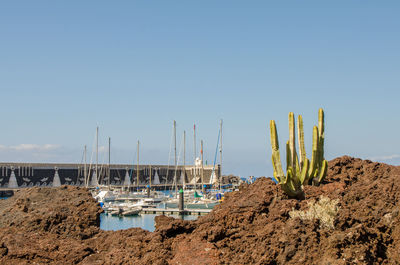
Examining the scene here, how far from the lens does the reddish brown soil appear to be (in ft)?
26.1

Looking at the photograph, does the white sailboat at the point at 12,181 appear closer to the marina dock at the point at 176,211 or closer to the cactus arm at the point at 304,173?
the marina dock at the point at 176,211

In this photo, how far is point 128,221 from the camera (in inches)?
1470

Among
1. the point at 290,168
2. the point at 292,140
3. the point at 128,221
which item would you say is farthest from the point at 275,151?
the point at 128,221

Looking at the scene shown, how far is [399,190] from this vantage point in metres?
Answer: 9.18

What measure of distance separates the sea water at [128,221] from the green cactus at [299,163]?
74.3ft

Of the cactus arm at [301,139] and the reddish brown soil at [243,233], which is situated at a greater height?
the cactus arm at [301,139]

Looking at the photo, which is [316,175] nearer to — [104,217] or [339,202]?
[339,202]

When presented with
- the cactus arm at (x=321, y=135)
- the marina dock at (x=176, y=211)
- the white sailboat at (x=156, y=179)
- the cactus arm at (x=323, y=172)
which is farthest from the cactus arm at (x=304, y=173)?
the white sailboat at (x=156, y=179)

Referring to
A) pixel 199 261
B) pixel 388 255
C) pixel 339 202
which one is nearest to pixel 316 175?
pixel 339 202

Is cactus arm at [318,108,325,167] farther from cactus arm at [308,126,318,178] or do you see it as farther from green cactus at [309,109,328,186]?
cactus arm at [308,126,318,178]

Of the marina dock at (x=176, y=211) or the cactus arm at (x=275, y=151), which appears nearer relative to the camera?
the cactus arm at (x=275, y=151)

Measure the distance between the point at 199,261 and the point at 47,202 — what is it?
5799 millimetres

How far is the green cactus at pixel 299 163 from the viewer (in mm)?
10617

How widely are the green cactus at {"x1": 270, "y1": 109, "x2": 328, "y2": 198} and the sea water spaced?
22.7 metres
